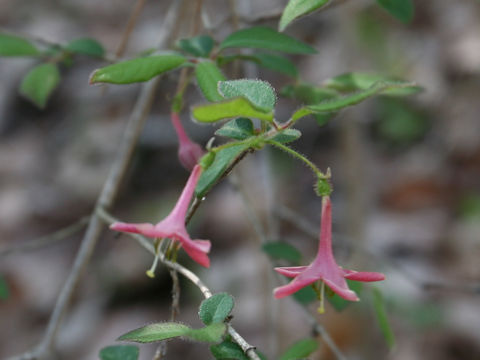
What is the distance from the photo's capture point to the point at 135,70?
77 centimetres

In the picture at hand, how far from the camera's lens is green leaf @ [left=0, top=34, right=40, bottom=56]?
1115 millimetres

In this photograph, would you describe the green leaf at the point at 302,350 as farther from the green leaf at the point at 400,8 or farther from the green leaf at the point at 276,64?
the green leaf at the point at 400,8

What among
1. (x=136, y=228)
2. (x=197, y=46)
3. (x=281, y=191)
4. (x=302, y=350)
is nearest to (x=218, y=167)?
(x=136, y=228)

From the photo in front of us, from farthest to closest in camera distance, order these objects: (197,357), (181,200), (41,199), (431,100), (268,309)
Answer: (431,100) → (41,199) → (197,357) → (268,309) → (181,200)

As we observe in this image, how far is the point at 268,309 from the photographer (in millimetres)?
2002

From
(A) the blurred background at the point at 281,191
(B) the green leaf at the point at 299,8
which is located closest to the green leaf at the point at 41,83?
(B) the green leaf at the point at 299,8

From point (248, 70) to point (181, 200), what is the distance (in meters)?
0.93

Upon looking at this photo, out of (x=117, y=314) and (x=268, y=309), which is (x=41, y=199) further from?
(x=268, y=309)

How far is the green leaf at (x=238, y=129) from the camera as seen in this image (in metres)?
0.72

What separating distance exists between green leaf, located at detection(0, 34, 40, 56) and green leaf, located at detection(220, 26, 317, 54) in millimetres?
428

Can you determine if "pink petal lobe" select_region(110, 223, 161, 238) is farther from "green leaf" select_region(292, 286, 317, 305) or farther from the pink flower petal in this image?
"green leaf" select_region(292, 286, 317, 305)

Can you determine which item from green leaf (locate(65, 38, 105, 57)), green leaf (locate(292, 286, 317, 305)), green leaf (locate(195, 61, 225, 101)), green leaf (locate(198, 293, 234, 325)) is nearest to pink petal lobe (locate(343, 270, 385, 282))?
green leaf (locate(198, 293, 234, 325))

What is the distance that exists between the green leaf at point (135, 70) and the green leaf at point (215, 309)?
0.29 m

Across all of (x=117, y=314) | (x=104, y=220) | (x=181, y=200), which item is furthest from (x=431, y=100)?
(x=181, y=200)
